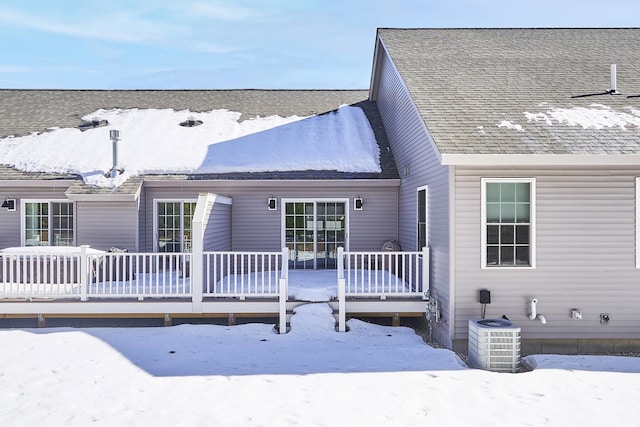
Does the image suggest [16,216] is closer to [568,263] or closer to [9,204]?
[9,204]

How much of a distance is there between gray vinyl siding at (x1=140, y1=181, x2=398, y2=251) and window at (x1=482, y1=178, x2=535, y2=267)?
3841 millimetres

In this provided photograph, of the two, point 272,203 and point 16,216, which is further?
point 272,203

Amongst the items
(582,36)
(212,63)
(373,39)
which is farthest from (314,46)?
(582,36)

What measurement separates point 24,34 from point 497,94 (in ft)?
79.6

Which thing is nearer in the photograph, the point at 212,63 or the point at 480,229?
the point at 480,229

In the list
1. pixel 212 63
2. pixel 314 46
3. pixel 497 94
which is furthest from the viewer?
pixel 212 63

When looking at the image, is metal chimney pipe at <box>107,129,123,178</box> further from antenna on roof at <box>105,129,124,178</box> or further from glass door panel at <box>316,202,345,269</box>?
glass door panel at <box>316,202,345,269</box>

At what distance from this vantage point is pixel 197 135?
1230cm

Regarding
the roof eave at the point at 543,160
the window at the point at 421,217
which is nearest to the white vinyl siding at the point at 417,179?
the window at the point at 421,217

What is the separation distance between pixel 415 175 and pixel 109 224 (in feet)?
23.2

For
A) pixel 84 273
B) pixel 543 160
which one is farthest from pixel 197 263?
pixel 543 160

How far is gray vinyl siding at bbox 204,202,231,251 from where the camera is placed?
8.80 metres

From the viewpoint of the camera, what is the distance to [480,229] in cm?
704

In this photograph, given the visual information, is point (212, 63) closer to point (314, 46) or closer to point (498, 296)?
point (314, 46)
